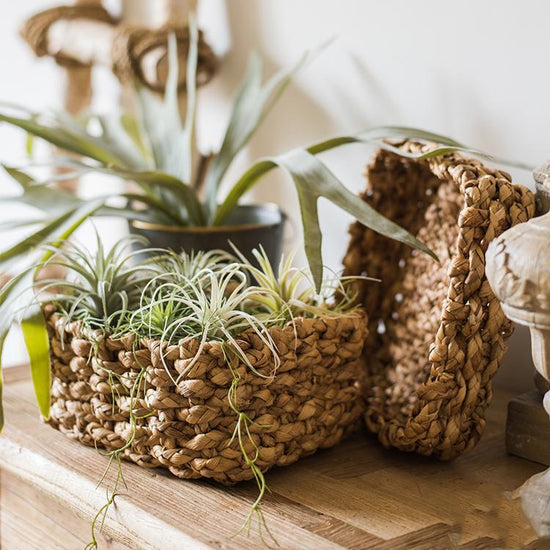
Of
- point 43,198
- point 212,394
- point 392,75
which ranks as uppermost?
point 392,75

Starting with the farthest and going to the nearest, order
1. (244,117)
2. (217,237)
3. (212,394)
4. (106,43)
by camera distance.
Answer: (106,43) < (244,117) < (217,237) < (212,394)

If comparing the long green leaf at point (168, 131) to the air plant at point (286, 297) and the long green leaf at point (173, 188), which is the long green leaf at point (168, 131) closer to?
the long green leaf at point (173, 188)

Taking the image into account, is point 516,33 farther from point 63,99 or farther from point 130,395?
point 63,99

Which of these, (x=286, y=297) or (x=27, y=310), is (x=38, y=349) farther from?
(x=286, y=297)

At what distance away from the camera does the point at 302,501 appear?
2.47 feet

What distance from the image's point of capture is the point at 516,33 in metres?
0.93

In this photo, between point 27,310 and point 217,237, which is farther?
point 217,237

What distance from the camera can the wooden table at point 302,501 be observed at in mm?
688

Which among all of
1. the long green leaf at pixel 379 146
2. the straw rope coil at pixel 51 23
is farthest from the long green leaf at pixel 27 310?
the straw rope coil at pixel 51 23

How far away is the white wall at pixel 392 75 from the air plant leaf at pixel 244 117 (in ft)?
0.24

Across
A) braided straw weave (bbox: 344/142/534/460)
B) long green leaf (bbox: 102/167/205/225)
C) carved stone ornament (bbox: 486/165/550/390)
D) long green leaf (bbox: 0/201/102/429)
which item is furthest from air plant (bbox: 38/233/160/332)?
carved stone ornament (bbox: 486/165/550/390)

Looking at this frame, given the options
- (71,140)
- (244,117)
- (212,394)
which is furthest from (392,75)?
(212,394)

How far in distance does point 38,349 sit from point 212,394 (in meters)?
0.21

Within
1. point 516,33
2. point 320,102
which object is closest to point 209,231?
point 320,102
